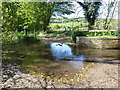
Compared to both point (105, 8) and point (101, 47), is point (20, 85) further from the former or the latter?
point (105, 8)

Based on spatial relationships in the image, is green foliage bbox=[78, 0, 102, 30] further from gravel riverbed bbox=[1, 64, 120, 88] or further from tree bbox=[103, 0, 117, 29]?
gravel riverbed bbox=[1, 64, 120, 88]

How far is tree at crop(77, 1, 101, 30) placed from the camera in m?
Result: 15.4

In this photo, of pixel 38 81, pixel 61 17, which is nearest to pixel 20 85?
pixel 38 81

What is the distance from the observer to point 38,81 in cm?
325

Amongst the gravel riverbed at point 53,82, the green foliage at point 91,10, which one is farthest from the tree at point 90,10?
the gravel riverbed at point 53,82

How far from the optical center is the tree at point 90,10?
15.4 m

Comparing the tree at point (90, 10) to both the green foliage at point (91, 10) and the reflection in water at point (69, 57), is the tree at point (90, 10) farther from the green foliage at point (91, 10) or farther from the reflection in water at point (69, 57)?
the reflection in water at point (69, 57)

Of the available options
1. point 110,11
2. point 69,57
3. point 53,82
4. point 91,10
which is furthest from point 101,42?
point 91,10

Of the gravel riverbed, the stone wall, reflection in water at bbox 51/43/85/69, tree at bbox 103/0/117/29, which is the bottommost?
reflection in water at bbox 51/43/85/69

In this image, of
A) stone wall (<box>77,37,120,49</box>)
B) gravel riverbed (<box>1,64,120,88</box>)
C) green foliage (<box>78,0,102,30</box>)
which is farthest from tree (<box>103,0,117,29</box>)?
gravel riverbed (<box>1,64,120,88</box>)

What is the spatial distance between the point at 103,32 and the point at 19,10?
9539 mm

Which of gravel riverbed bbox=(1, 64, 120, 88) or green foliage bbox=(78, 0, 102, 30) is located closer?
gravel riverbed bbox=(1, 64, 120, 88)

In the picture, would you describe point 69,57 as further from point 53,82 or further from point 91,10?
point 91,10

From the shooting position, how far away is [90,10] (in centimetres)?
1586
